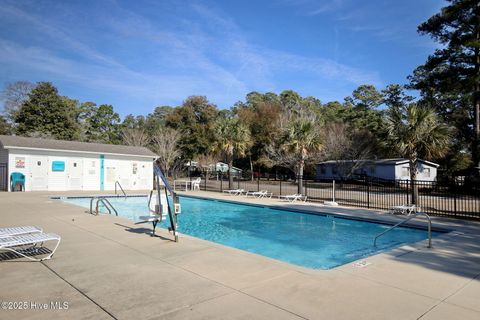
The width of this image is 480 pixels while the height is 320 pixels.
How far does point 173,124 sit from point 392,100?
95.8 ft

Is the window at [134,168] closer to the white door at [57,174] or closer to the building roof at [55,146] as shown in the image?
the building roof at [55,146]

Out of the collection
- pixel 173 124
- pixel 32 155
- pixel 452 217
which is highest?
pixel 173 124

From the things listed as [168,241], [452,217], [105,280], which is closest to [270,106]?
[452,217]

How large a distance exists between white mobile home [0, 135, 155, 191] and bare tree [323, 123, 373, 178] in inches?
709

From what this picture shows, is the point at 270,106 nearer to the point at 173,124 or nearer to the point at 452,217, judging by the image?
the point at 173,124

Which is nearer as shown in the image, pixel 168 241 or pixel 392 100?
pixel 168 241

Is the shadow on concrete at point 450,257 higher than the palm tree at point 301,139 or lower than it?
lower

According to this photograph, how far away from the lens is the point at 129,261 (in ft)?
18.8

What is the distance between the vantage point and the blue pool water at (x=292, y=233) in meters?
8.96

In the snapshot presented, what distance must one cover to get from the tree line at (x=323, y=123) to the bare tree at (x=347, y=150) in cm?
10

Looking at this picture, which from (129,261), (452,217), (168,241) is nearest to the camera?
(129,261)

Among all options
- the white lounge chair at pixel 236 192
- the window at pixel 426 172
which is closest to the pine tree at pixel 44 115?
the white lounge chair at pixel 236 192

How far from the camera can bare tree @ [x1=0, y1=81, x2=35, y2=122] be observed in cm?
4456

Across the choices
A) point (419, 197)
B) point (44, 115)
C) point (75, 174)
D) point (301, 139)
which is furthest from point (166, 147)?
point (419, 197)
